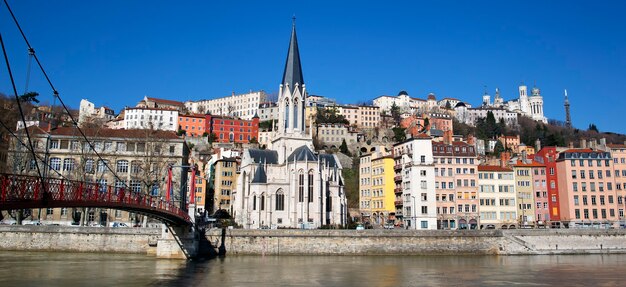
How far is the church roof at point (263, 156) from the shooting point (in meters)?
65.4

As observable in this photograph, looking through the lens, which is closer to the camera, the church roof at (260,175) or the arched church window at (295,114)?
the church roof at (260,175)

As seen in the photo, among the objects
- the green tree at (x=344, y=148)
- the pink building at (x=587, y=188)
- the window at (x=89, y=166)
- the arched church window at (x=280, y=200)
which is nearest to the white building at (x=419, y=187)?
the arched church window at (x=280, y=200)

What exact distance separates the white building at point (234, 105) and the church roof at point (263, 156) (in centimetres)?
7991

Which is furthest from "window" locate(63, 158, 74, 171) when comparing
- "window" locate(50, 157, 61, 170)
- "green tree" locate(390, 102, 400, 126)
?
"green tree" locate(390, 102, 400, 126)

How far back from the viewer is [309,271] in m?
36.6

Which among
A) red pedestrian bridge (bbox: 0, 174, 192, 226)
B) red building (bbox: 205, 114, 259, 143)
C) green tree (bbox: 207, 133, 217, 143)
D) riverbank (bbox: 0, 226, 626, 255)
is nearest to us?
red pedestrian bridge (bbox: 0, 174, 192, 226)

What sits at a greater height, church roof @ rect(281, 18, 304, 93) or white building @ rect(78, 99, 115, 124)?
white building @ rect(78, 99, 115, 124)

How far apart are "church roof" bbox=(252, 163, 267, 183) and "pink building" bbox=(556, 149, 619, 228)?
3431 cm

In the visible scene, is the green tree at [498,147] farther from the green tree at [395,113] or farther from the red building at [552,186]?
the red building at [552,186]

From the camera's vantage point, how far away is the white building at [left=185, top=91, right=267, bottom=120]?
14838cm

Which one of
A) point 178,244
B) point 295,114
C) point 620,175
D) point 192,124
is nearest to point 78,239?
point 178,244

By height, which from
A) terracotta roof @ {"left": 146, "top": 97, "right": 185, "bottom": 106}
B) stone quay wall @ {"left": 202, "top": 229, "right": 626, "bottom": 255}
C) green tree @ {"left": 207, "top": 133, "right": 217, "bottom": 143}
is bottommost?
stone quay wall @ {"left": 202, "top": 229, "right": 626, "bottom": 255}

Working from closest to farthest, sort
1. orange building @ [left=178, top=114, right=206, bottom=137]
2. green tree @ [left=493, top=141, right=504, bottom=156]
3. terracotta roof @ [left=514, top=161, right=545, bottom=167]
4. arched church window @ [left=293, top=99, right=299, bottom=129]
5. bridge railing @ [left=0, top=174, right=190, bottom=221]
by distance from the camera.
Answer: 1. bridge railing @ [left=0, top=174, right=190, bottom=221]
2. terracotta roof @ [left=514, top=161, right=545, bottom=167]
3. arched church window @ [left=293, top=99, right=299, bottom=129]
4. orange building @ [left=178, top=114, right=206, bottom=137]
5. green tree @ [left=493, top=141, right=504, bottom=156]

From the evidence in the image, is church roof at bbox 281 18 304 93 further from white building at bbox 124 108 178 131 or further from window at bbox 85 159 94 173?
white building at bbox 124 108 178 131
